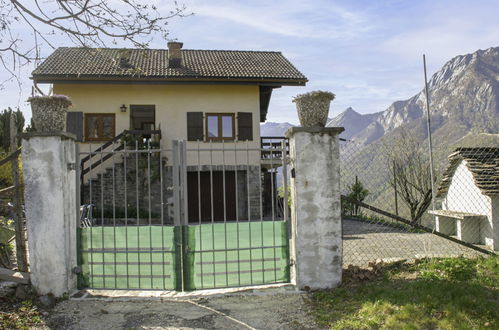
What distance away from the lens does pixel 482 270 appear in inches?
206

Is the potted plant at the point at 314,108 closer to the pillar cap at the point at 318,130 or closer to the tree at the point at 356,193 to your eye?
the pillar cap at the point at 318,130

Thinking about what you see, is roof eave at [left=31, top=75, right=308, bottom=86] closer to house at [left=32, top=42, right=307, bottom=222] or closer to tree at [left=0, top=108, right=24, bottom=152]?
house at [left=32, top=42, right=307, bottom=222]

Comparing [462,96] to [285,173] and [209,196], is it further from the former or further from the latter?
[285,173]

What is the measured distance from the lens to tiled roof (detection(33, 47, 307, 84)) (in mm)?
16172

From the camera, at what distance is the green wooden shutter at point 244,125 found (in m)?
16.9

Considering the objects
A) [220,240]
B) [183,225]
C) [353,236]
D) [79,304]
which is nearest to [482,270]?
[220,240]

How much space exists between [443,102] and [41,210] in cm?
13744

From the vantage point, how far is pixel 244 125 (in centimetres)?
1694

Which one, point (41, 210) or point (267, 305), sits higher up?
point (41, 210)

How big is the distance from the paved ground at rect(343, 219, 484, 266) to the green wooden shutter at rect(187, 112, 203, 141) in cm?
718

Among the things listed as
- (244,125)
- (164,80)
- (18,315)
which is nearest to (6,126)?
(164,80)

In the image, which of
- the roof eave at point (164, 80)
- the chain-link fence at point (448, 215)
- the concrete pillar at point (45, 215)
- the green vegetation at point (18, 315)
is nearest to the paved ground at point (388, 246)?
the chain-link fence at point (448, 215)

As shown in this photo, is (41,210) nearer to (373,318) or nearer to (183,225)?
(183,225)

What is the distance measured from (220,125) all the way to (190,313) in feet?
42.4
